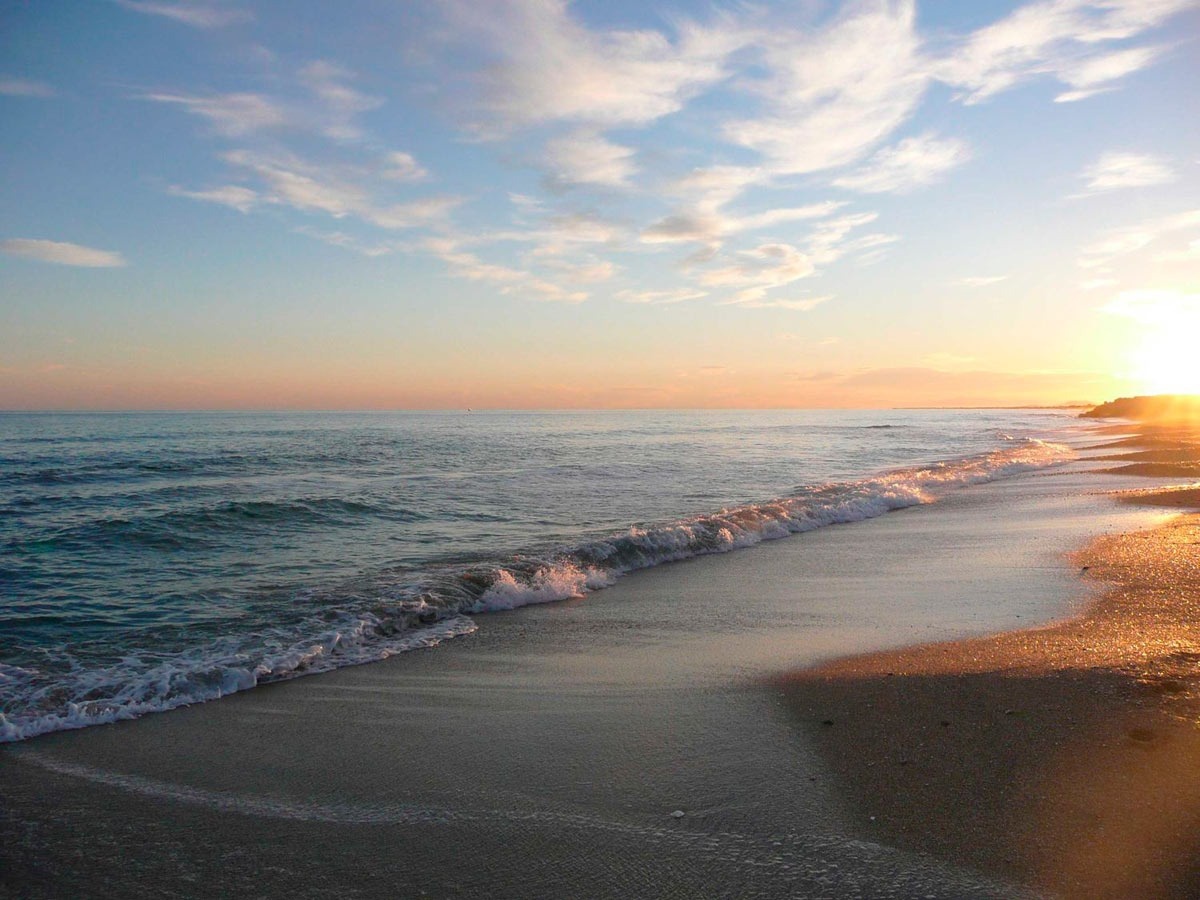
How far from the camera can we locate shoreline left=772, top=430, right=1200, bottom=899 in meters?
3.54

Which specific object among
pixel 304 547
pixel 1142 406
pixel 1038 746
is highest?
pixel 1142 406

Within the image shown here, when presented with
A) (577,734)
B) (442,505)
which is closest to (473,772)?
(577,734)

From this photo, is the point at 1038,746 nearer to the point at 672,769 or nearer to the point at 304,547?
the point at 672,769

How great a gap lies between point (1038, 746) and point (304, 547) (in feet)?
39.5

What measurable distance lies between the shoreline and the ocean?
190 inches

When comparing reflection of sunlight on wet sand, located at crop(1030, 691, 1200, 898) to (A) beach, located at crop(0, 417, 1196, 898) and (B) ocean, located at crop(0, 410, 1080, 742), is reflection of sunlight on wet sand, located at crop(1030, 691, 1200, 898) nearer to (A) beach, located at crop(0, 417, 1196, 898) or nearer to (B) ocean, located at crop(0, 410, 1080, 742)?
(A) beach, located at crop(0, 417, 1196, 898)

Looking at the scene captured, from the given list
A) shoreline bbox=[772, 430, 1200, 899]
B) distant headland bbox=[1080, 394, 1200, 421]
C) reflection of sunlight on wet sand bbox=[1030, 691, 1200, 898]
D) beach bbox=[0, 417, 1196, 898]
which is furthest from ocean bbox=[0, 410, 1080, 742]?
distant headland bbox=[1080, 394, 1200, 421]

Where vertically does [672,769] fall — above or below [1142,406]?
below

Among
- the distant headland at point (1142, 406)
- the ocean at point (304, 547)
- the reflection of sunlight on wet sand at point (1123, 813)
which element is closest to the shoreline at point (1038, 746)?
the reflection of sunlight on wet sand at point (1123, 813)

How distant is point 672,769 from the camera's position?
4.62 meters

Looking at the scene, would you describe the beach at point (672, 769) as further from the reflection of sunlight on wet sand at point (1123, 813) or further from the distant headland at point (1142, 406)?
the distant headland at point (1142, 406)

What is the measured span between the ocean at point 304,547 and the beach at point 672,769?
3.19 feet

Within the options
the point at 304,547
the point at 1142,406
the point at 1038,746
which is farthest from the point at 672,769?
the point at 1142,406

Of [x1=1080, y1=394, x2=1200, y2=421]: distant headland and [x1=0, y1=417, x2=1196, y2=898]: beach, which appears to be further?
[x1=1080, y1=394, x2=1200, y2=421]: distant headland
